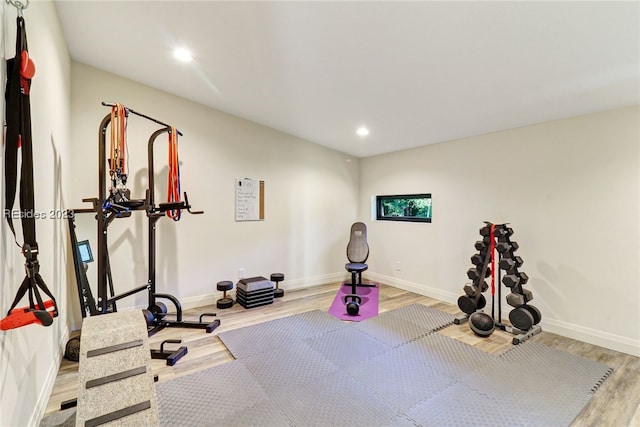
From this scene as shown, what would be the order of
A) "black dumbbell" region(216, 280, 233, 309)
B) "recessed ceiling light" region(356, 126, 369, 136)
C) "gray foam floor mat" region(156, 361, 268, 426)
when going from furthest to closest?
Result: "recessed ceiling light" region(356, 126, 369, 136), "black dumbbell" region(216, 280, 233, 309), "gray foam floor mat" region(156, 361, 268, 426)

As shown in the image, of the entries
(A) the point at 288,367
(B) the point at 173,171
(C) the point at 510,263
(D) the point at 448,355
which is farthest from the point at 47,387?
(C) the point at 510,263

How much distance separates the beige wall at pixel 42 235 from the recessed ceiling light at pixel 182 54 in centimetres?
87

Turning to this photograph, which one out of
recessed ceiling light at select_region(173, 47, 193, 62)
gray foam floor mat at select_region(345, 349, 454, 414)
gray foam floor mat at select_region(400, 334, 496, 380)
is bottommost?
gray foam floor mat at select_region(345, 349, 454, 414)

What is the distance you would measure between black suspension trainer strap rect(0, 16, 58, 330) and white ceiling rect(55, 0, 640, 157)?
1.23 meters

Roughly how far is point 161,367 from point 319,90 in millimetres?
2997

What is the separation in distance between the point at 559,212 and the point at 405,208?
2157 mm

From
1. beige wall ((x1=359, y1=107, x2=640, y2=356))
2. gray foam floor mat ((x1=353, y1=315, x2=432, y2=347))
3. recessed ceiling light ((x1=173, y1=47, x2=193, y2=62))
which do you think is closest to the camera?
recessed ceiling light ((x1=173, y1=47, x2=193, y2=62))

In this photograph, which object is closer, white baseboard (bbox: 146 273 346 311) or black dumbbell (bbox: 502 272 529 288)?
black dumbbell (bbox: 502 272 529 288)

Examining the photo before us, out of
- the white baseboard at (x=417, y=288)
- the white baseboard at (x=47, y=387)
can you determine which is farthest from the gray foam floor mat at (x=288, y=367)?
the white baseboard at (x=417, y=288)

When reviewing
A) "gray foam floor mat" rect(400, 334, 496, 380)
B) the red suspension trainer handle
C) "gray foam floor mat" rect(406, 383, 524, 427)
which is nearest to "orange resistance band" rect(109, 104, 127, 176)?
the red suspension trainer handle

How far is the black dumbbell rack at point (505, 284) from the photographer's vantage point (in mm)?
3014

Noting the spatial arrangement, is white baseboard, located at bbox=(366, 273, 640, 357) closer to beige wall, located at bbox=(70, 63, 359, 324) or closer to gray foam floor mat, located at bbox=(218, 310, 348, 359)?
gray foam floor mat, located at bbox=(218, 310, 348, 359)

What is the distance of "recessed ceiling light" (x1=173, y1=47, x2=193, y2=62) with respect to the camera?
264 cm

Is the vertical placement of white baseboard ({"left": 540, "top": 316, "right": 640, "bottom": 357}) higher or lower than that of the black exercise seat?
lower
